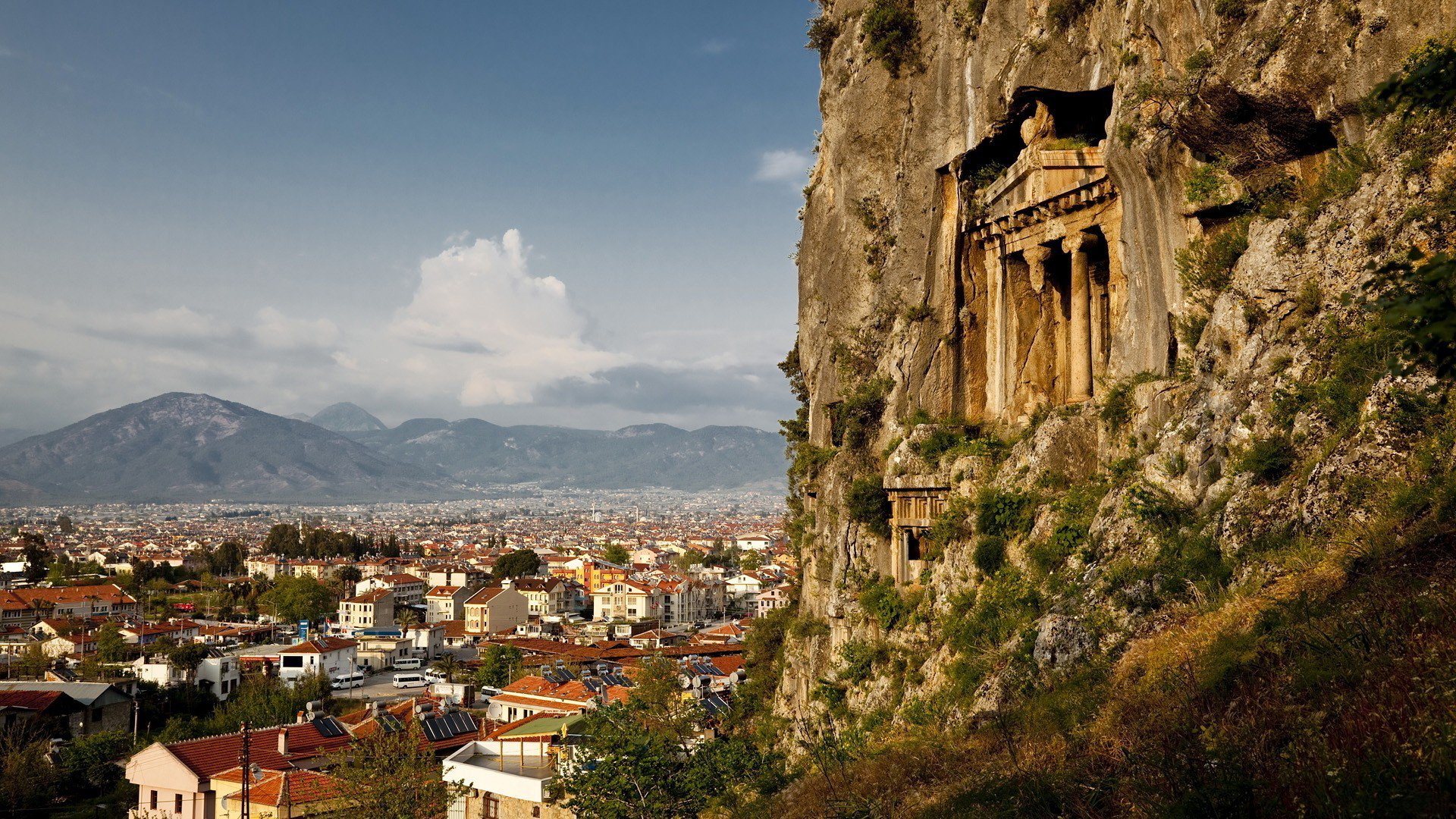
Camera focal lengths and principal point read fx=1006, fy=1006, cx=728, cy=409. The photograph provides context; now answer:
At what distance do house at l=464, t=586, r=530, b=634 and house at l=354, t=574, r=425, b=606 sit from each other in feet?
43.1

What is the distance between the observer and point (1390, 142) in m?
10.1

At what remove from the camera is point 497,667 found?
52531mm

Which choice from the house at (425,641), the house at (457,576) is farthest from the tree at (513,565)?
the house at (425,641)

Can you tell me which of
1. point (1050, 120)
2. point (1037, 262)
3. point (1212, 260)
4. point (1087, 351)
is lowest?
point (1087, 351)

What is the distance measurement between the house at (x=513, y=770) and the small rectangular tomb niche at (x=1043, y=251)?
1263 centimetres

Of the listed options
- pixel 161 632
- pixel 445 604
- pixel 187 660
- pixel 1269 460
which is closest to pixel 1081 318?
pixel 1269 460

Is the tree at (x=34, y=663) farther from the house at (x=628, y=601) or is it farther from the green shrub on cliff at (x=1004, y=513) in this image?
the green shrub on cliff at (x=1004, y=513)

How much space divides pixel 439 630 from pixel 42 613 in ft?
105

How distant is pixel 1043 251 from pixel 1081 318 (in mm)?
1502

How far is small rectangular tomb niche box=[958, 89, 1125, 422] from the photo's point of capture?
1808 centimetres

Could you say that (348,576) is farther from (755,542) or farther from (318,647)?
(755,542)

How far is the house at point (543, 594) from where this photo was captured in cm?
9350

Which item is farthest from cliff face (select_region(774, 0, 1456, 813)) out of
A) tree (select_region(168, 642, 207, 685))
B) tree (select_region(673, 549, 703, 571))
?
tree (select_region(673, 549, 703, 571))

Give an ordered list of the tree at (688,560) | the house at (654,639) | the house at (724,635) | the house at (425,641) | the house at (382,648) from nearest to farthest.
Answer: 1. the house at (654,639)
2. the house at (382,648)
3. the house at (724,635)
4. the house at (425,641)
5. the tree at (688,560)
